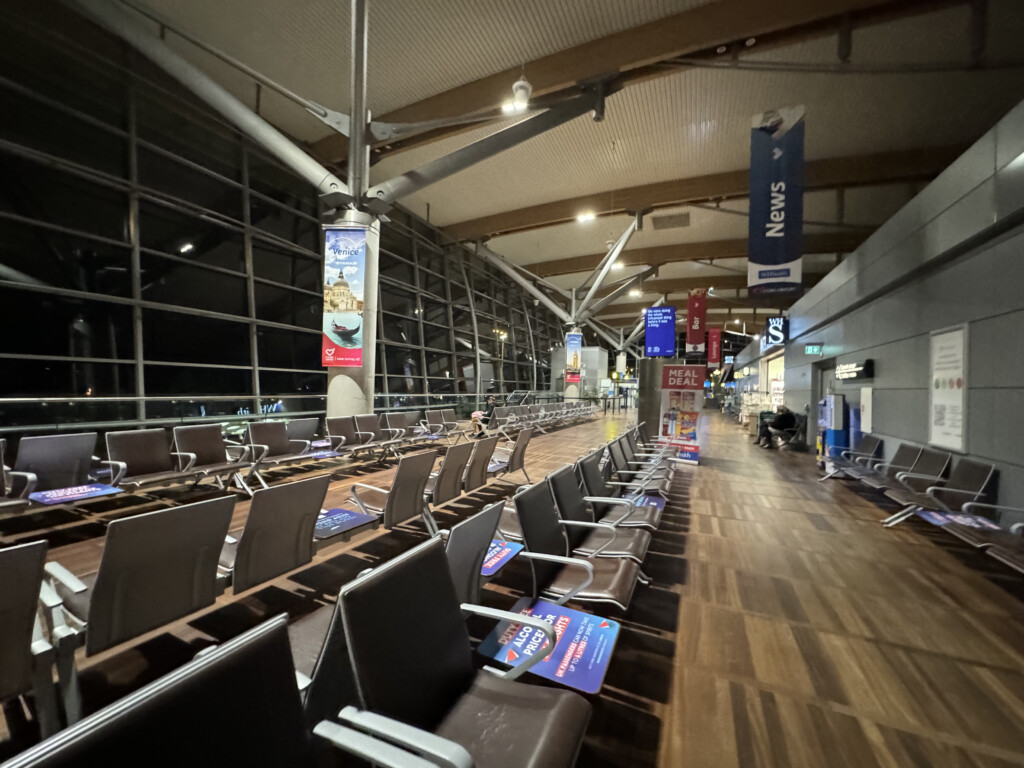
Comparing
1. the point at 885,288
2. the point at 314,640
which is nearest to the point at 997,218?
the point at 885,288

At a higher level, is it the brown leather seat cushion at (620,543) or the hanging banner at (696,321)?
the hanging banner at (696,321)

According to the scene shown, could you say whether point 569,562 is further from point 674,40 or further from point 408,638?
point 674,40

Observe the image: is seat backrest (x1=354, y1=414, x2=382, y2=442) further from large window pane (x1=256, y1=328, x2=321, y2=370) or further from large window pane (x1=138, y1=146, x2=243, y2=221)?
large window pane (x1=138, y1=146, x2=243, y2=221)

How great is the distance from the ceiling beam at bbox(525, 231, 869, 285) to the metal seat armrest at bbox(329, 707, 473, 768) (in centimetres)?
1603

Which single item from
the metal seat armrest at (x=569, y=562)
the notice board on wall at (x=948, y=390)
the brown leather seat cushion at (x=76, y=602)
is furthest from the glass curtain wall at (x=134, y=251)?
the notice board on wall at (x=948, y=390)

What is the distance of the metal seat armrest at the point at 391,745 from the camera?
895mm

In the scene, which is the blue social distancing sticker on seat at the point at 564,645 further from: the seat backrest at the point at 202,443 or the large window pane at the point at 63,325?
the large window pane at the point at 63,325

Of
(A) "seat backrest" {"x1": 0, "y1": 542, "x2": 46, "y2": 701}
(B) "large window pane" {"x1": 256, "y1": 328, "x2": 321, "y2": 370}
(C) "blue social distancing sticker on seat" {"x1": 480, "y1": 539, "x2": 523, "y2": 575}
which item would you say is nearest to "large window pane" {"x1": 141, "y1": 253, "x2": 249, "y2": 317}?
(B) "large window pane" {"x1": 256, "y1": 328, "x2": 321, "y2": 370}

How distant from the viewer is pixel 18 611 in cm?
138

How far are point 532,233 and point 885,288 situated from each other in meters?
11.0

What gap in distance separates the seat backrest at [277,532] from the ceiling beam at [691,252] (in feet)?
51.4

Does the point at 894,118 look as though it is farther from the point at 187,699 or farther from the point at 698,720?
the point at 187,699

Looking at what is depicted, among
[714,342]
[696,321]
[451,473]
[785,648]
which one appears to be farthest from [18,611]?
[714,342]

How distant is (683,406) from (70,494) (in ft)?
28.1
